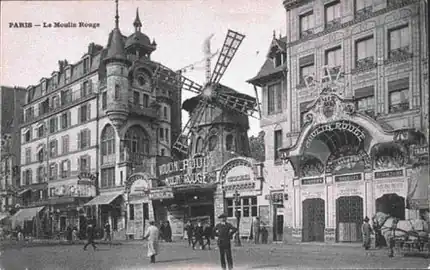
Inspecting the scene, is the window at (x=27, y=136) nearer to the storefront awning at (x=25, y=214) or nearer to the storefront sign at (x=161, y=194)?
the storefront awning at (x=25, y=214)

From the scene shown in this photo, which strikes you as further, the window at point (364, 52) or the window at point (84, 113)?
the window at point (84, 113)

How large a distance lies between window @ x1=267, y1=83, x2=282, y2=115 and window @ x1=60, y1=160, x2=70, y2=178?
39.2 feet

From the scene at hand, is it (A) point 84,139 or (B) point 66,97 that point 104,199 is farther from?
(B) point 66,97

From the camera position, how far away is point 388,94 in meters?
17.9

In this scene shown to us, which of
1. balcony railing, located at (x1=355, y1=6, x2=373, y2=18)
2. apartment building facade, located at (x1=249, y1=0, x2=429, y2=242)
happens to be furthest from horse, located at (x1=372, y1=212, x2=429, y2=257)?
balcony railing, located at (x1=355, y1=6, x2=373, y2=18)

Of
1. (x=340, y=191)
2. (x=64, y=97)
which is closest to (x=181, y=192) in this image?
(x=64, y=97)

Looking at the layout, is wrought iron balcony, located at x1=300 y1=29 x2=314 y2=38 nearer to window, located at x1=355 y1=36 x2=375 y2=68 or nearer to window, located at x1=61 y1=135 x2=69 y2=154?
window, located at x1=355 y1=36 x2=375 y2=68

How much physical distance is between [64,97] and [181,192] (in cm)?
801

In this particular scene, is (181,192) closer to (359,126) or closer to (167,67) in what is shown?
(167,67)

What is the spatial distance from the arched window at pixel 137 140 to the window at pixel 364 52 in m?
13.4

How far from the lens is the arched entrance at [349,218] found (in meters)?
19.8

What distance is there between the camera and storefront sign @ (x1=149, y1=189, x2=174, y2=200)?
92.9 feet

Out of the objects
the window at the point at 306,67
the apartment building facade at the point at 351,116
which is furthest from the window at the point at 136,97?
the window at the point at 306,67

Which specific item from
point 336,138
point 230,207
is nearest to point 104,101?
point 230,207
